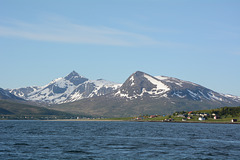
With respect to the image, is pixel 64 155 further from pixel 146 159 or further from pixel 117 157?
pixel 146 159

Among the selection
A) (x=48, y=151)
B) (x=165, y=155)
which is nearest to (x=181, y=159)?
(x=165, y=155)

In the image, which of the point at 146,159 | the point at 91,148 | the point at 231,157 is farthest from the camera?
the point at 91,148

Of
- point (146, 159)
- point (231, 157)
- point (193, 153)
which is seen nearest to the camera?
point (146, 159)

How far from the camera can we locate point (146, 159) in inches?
3083

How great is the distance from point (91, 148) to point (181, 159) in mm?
28032

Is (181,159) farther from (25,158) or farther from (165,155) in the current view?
(25,158)

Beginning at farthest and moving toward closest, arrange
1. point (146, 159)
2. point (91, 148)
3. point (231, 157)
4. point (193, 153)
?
point (91, 148), point (193, 153), point (231, 157), point (146, 159)

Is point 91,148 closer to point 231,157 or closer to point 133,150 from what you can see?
point 133,150

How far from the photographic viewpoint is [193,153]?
89.2 meters

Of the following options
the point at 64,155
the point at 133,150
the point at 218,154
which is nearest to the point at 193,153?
the point at 218,154

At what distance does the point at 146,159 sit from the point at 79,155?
15.9 metres

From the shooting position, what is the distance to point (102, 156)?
82062 millimetres

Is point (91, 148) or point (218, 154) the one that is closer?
point (218, 154)

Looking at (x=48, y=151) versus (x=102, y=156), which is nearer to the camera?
(x=102, y=156)
